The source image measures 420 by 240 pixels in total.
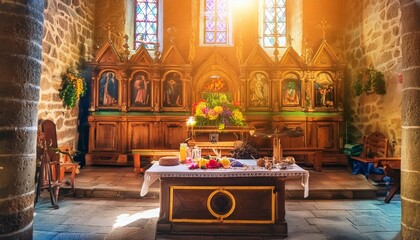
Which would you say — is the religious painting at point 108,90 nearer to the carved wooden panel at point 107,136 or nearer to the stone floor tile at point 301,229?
the carved wooden panel at point 107,136

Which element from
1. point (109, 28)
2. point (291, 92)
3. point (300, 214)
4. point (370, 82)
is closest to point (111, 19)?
point (109, 28)

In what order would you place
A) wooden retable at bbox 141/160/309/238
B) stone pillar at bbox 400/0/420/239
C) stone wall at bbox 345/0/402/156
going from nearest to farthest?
1. stone pillar at bbox 400/0/420/239
2. wooden retable at bbox 141/160/309/238
3. stone wall at bbox 345/0/402/156

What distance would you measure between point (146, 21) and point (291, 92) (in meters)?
5.70

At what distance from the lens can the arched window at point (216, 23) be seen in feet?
31.2

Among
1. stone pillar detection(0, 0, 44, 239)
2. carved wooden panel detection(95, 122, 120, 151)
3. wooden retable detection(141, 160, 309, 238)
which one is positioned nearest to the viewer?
stone pillar detection(0, 0, 44, 239)

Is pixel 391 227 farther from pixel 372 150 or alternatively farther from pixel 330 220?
pixel 372 150

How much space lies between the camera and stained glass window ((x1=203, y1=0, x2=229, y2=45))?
954 cm

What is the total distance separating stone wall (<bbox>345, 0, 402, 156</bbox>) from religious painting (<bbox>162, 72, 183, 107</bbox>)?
526 centimetres

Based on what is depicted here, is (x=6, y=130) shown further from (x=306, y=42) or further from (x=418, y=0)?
(x=306, y=42)

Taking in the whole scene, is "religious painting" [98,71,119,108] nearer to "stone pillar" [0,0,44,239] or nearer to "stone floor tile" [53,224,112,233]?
"stone floor tile" [53,224,112,233]

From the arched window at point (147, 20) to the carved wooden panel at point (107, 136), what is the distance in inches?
131

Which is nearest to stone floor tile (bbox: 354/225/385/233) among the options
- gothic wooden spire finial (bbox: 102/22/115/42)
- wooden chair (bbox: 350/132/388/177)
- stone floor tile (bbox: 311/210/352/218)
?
stone floor tile (bbox: 311/210/352/218)

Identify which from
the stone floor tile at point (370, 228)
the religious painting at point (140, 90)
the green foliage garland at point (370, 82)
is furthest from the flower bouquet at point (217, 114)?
the green foliage garland at point (370, 82)

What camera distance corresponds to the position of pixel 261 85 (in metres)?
8.23
